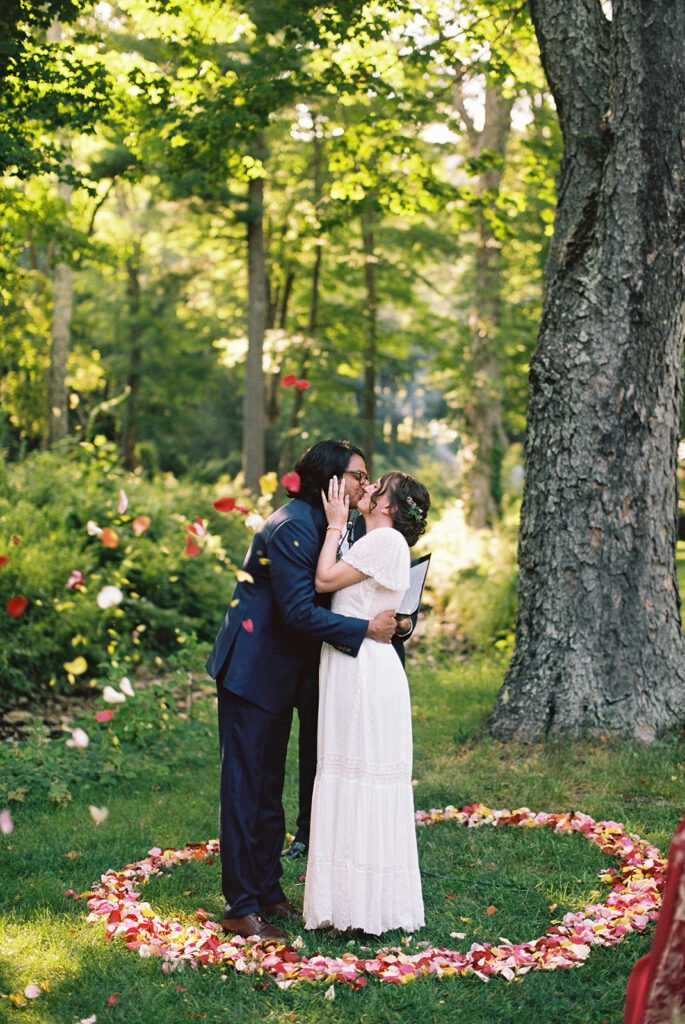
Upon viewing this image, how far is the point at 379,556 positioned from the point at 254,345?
13552 millimetres

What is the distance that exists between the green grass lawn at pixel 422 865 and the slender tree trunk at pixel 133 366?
17028 mm

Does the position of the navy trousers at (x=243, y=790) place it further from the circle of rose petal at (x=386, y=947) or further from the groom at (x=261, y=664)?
the circle of rose petal at (x=386, y=947)

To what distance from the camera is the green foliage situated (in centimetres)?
946

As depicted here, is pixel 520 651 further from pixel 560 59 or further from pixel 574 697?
pixel 560 59

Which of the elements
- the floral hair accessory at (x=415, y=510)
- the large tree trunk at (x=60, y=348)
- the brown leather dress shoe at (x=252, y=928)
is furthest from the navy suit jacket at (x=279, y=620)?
the large tree trunk at (x=60, y=348)

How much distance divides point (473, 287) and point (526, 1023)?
17519mm

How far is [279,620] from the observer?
4.60m

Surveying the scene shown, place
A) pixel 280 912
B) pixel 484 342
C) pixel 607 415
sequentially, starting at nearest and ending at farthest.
Answer: pixel 280 912
pixel 607 415
pixel 484 342

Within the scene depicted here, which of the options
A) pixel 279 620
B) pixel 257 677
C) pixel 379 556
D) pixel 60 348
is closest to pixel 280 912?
pixel 257 677

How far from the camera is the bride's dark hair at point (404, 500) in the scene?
4.59 meters

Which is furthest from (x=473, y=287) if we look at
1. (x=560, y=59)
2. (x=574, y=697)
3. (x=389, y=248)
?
(x=574, y=697)

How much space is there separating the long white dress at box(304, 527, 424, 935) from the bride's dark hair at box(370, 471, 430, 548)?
0.39 feet

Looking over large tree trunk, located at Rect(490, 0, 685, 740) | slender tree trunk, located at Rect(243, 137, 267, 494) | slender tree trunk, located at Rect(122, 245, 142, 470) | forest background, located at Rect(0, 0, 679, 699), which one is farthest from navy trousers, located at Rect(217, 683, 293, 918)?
slender tree trunk, located at Rect(122, 245, 142, 470)

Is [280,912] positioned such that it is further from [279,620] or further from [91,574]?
[91,574]
